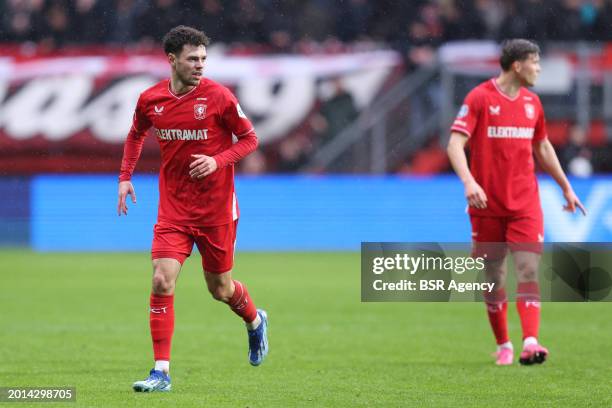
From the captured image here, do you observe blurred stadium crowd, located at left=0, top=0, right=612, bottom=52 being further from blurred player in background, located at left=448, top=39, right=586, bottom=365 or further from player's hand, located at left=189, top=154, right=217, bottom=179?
player's hand, located at left=189, top=154, right=217, bottom=179

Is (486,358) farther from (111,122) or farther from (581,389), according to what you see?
(111,122)

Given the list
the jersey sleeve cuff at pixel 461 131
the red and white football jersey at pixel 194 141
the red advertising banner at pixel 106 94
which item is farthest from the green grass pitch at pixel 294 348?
the red advertising banner at pixel 106 94

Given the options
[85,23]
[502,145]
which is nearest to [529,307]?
[502,145]

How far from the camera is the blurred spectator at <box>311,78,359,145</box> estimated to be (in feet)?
71.5

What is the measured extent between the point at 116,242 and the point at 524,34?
7933 millimetres

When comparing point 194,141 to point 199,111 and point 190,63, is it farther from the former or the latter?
point 190,63

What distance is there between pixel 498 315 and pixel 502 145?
1268mm

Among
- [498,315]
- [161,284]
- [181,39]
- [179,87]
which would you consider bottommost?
[498,315]

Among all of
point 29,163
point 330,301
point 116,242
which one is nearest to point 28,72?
point 29,163

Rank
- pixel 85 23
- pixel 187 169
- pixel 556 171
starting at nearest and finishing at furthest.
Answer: pixel 187 169, pixel 556 171, pixel 85 23

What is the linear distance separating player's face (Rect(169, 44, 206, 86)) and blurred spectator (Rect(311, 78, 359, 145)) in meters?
13.9

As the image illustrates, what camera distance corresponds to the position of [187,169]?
26.3 ft

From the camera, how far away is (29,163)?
2206 centimetres

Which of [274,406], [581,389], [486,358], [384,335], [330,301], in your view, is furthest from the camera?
[330,301]
